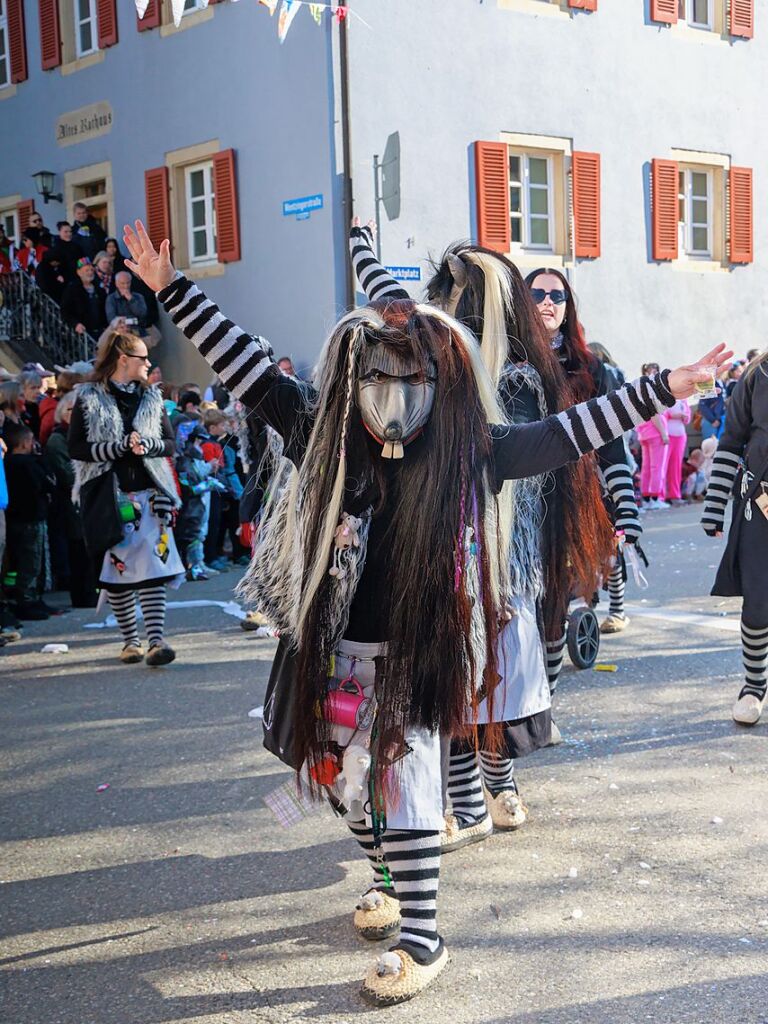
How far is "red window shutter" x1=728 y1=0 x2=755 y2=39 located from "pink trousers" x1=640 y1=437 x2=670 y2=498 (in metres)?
7.97

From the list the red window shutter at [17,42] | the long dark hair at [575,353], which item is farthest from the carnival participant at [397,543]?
the red window shutter at [17,42]

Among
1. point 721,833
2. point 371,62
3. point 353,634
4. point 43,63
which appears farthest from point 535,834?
point 43,63

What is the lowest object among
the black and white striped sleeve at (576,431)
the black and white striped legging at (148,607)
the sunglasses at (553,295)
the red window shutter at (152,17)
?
the black and white striped legging at (148,607)

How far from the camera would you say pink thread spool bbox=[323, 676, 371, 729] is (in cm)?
338

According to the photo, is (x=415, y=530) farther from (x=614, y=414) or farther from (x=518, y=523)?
(x=518, y=523)

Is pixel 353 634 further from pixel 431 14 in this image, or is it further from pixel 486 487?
pixel 431 14

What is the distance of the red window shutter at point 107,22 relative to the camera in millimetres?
18484

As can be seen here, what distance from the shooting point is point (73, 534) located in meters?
10.2

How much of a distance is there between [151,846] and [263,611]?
1.47m

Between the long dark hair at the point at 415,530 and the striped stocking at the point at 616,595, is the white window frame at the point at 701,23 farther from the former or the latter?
the long dark hair at the point at 415,530

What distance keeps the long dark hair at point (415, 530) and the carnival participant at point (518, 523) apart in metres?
0.60

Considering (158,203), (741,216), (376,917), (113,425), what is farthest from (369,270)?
(741,216)

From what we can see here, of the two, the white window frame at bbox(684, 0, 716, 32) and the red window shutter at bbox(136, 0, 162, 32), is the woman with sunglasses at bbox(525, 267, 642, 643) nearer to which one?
the red window shutter at bbox(136, 0, 162, 32)

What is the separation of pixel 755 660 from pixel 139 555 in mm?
3589
